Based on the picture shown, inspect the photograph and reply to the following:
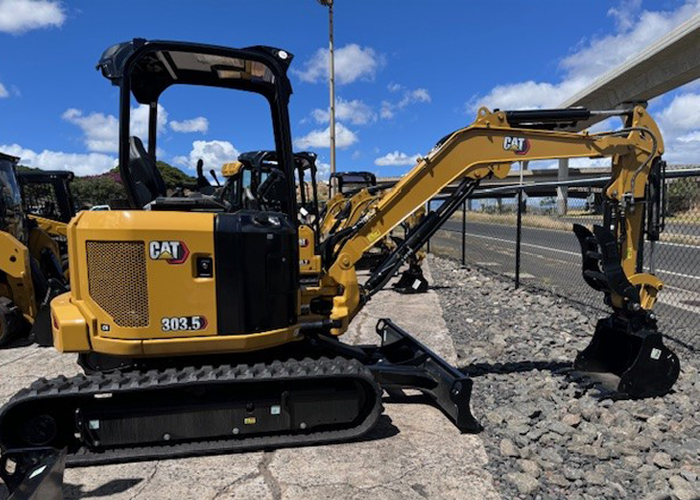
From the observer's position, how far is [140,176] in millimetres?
3854

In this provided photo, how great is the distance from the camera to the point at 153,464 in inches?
144

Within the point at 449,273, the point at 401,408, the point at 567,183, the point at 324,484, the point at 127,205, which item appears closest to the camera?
the point at 324,484

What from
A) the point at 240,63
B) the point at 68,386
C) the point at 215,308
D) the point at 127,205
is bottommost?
the point at 68,386

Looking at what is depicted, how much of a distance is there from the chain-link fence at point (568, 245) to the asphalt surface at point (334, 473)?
10.4 feet

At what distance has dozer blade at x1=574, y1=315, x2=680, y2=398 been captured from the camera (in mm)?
→ 4430

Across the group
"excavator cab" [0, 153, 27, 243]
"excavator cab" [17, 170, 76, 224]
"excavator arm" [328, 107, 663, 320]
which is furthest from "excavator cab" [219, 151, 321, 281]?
"excavator cab" [17, 170, 76, 224]

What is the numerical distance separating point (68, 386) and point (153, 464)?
0.80 meters

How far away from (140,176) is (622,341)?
4.46m

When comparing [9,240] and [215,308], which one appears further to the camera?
[9,240]

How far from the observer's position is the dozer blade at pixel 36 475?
112 inches

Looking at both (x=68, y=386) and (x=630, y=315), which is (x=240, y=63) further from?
(x=630, y=315)

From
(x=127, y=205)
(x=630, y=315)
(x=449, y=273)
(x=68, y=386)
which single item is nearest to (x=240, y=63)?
(x=127, y=205)

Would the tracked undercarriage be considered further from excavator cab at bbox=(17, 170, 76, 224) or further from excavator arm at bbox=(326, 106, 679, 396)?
excavator cab at bbox=(17, 170, 76, 224)

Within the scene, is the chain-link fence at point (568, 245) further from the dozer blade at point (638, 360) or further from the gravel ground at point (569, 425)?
the gravel ground at point (569, 425)
